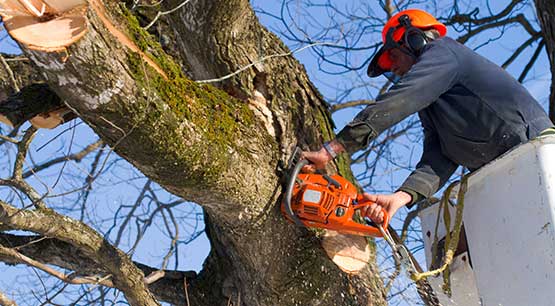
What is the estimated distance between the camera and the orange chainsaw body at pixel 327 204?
2.79 m

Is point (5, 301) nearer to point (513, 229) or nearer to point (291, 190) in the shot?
point (291, 190)

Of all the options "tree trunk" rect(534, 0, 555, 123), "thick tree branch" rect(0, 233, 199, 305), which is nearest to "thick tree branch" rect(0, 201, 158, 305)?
"thick tree branch" rect(0, 233, 199, 305)

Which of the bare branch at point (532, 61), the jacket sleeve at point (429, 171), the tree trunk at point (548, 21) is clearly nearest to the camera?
the jacket sleeve at point (429, 171)

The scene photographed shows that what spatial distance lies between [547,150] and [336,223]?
0.89 metres

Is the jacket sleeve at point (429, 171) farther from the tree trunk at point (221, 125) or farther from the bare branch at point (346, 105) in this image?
the bare branch at point (346, 105)

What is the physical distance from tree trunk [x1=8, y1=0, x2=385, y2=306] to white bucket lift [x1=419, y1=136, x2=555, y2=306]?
1.98 feet

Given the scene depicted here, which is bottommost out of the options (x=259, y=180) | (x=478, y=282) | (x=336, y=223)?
(x=478, y=282)

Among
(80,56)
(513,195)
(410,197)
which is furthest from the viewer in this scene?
(410,197)

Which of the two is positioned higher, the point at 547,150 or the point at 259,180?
the point at 259,180

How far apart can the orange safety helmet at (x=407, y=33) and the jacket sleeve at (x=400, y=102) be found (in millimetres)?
336

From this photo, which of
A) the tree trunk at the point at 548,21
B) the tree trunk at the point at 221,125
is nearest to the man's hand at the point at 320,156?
the tree trunk at the point at 221,125

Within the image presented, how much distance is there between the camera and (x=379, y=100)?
2.81 m

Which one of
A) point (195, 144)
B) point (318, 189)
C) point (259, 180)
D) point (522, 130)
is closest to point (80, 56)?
point (195, 144)

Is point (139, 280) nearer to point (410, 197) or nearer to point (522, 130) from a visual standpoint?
point (410, 197)
